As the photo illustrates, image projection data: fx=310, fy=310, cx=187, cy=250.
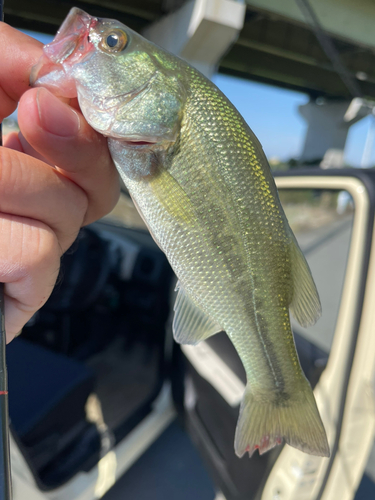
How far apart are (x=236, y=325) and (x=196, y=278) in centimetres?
18

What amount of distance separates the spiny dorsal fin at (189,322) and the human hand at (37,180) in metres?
0.36

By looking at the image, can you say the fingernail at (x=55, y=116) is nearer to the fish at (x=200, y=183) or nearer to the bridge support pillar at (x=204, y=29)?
the fish at (x=200, y=183)

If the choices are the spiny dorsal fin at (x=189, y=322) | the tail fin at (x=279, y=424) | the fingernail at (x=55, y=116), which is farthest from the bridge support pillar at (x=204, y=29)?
the tail fin at (x=279, y=424)

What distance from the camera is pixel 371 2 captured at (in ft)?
26.1

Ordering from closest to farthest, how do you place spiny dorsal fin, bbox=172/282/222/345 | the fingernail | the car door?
the fingernail, spiny dorsal fin, bbox=172/282/222/345, the car door

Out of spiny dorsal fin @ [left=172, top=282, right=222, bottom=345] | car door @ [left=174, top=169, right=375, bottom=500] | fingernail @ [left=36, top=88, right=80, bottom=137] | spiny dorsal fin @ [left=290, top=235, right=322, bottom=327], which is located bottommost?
car door @ [left=174, top=169, right=375, bottom=500]

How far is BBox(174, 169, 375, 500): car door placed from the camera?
1.33m

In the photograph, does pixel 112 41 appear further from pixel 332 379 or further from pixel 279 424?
pixel 332 379

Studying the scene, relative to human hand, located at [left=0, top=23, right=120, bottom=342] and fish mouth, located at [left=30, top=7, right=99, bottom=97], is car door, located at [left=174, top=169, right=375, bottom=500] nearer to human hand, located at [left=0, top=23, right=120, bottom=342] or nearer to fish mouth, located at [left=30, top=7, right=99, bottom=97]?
human hand, located at [left=0, top=23, right=120, bottom=342]

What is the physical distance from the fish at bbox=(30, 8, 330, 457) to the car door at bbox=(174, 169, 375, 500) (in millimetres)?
614

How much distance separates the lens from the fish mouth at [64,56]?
764mm

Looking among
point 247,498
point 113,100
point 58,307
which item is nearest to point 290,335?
point 113,100

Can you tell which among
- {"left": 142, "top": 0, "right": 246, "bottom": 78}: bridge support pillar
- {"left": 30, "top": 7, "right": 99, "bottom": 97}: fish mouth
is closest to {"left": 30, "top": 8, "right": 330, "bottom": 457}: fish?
{"left": 30, "top": 7, "right": 99, "bottom": 97}: fish mouth

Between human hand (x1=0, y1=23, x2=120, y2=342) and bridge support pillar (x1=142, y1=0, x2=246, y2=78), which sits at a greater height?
bridge support pillar (x1=142, y1=0, x2=246, y2=78)
